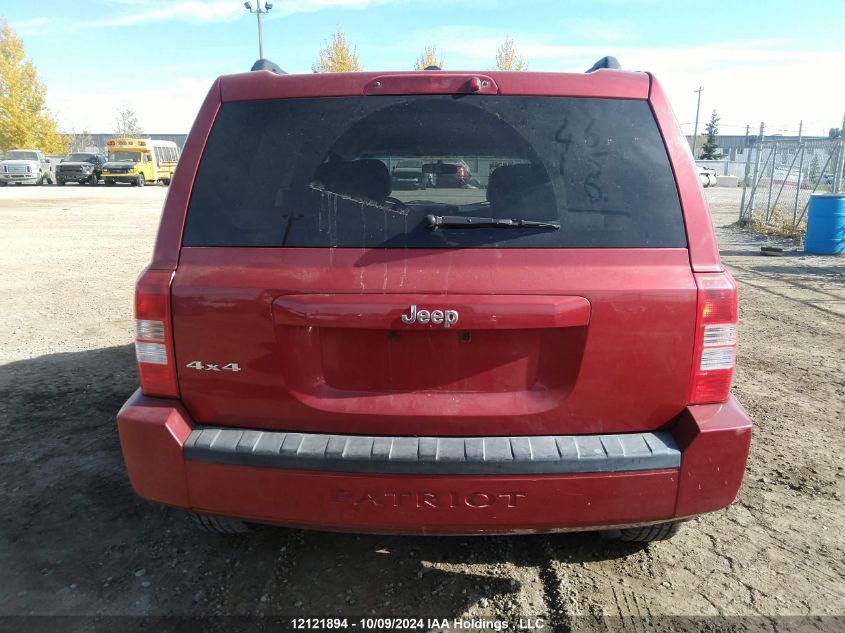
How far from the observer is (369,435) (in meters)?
2.18

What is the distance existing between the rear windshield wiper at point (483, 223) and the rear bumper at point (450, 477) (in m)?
0.75

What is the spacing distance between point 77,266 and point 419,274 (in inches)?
414

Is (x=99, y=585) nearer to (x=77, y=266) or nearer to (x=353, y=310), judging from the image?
(x=353, y=310)

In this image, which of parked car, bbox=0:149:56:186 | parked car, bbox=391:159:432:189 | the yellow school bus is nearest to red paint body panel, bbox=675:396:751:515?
parked car, bbox=391:159:432:189

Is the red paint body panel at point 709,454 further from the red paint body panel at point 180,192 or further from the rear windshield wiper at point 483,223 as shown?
the red paint body panel at point 180,192

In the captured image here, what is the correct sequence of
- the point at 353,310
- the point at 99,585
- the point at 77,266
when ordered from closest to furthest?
the point at 353,310, the point at 99,585, the point at 77,266

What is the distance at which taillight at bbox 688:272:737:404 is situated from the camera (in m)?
2.14

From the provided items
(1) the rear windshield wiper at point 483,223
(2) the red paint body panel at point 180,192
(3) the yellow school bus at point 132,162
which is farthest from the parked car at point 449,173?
(3) the yellow school bus at point 132,162

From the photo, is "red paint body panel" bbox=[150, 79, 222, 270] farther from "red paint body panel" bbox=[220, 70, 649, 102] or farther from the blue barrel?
the blue barrel

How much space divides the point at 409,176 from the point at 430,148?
28cm

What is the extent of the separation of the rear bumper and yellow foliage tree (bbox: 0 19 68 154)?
54.9 metres

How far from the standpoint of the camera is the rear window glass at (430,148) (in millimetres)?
2166

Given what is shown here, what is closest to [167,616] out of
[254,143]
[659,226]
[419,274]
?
[419,274]

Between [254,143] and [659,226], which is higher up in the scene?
[254,143]
